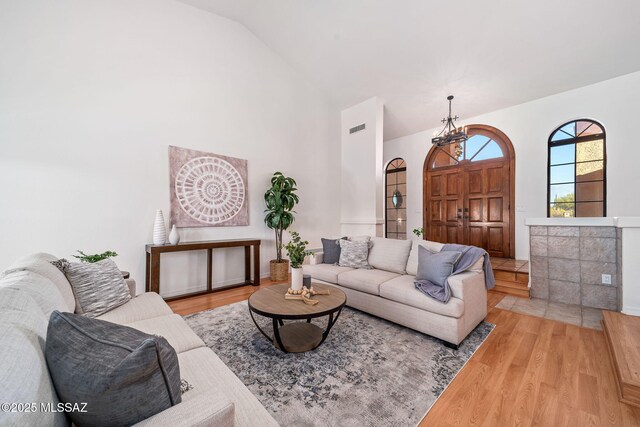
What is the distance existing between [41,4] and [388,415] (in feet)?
17.1

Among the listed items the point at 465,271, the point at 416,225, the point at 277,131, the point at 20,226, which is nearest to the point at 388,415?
the point at 465,271

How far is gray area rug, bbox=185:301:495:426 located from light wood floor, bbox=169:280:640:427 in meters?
0.11

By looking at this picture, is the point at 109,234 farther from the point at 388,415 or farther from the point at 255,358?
the point at 388,415

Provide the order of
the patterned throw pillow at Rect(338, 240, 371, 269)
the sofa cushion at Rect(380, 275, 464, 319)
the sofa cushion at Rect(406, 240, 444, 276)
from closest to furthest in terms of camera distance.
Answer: the sofa cushion at Rect(380, 275, 464, 319) → the sofa cushion at Rect(406, 240, 444, 276) → the patterned throw pillow at Rect(338, 240, 371, 269)

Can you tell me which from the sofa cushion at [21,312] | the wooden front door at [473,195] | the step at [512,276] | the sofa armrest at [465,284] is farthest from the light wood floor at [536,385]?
the wooden front door at [473,195]

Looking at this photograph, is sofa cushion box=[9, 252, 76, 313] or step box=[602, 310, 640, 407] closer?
sofa cushion box=[9, 252, 76, 313]

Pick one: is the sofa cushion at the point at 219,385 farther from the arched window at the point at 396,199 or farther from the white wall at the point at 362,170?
the arched window at the point at 396,199

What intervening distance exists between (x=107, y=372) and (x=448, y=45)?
4784 mm

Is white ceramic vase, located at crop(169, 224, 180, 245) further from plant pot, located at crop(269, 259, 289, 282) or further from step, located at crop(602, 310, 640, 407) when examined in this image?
step, located at crop(602, 310, 640, 407)

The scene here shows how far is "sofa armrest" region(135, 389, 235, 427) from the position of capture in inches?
26.7

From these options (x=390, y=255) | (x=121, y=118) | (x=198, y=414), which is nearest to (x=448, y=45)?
(x=390, y=255)

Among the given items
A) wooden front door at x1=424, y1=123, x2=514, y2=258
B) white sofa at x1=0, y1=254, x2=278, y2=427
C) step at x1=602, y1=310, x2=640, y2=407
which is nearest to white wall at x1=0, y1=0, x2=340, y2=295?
white sofa at x1=0, y1=254, x2=278, y2=427

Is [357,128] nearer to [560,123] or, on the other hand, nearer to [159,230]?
[560,123]

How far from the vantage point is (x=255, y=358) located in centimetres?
201
